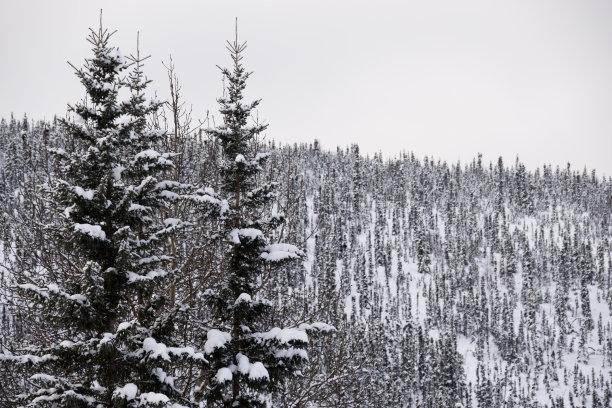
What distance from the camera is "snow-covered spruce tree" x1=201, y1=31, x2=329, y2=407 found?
10586 millimetres

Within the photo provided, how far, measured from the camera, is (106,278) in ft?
29.5

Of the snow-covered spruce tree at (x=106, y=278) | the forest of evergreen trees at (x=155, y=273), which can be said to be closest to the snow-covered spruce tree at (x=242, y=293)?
the forest of evergreen trees at (x=155, y=273)

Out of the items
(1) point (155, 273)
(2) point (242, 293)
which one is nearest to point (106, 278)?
(1) point (155, 273)

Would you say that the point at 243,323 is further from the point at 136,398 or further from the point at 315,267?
the point at 315,267

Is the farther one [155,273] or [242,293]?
[242,293]

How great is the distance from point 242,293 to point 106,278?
299cm

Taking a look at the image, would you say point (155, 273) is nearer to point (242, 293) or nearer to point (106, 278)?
point (106, 278)

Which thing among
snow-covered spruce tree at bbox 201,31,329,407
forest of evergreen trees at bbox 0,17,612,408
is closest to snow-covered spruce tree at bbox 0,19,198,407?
forest of evergreen trees at bbox 0,17,612,408

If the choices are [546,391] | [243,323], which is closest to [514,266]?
[546,391]

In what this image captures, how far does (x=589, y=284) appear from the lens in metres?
194

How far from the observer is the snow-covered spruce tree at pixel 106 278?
8258mm

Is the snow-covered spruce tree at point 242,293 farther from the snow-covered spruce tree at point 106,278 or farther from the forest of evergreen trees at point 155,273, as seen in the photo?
the snow-covered spruce tree at point 106,278

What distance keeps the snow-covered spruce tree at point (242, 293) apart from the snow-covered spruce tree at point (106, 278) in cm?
171

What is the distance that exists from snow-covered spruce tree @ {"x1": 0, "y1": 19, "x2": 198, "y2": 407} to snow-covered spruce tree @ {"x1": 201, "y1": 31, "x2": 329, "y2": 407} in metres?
1.71
